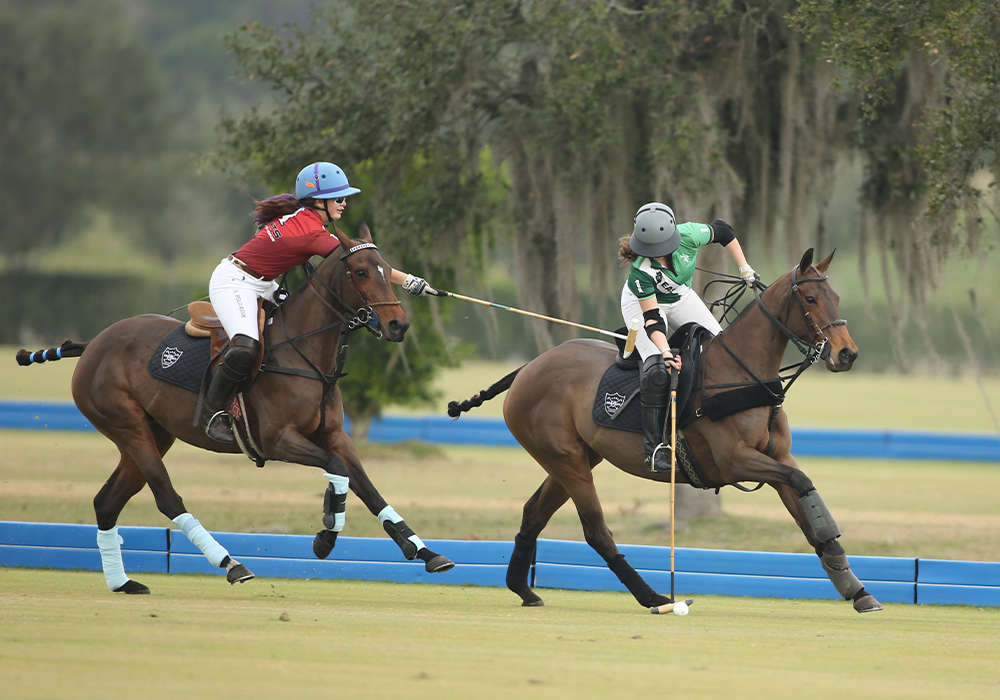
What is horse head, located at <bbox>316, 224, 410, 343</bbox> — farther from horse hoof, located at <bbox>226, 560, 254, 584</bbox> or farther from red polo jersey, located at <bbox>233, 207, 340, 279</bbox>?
horse hoof, located at <bbox>226, 560, 254, 584</bbox>

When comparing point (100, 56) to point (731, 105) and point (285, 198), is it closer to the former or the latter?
point (731, 105)

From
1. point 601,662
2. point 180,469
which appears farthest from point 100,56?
point 601,662

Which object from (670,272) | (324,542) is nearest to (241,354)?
(324,542)

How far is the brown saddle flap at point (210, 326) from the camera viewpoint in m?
8.49

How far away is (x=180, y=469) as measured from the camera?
19.9 metres

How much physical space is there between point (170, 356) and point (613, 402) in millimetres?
2765

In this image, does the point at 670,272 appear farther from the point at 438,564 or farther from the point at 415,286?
the point at 438,564

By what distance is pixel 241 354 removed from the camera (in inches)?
320

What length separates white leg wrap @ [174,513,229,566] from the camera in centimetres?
805

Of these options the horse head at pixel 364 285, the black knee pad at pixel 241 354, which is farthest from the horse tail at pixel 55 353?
the horse head at pixel 364 285

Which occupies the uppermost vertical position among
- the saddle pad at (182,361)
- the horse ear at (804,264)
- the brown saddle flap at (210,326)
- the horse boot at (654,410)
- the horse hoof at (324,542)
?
the horse ear at (804,264)

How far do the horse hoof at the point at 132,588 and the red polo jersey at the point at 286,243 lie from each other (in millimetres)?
2047

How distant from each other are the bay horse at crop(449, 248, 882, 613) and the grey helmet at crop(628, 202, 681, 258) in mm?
606

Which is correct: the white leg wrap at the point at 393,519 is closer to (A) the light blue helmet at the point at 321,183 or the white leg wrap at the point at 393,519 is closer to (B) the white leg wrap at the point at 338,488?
(B) the white leg wrap at the point at 338,488
